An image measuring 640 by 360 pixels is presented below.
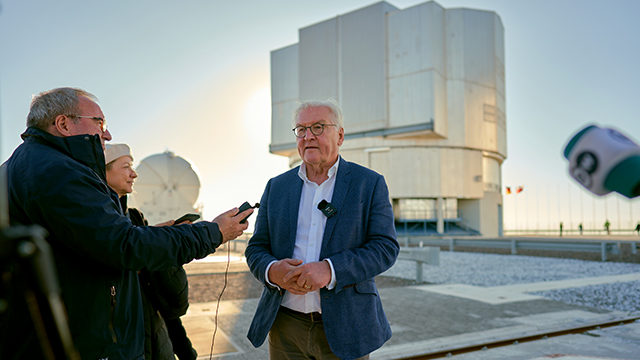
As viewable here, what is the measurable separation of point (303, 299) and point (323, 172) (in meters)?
0.82

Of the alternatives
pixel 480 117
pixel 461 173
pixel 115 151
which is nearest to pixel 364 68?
pixel 480 117

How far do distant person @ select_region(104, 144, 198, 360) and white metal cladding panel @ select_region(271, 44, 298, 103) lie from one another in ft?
111

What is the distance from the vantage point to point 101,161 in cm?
199

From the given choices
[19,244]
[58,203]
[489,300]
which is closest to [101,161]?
[58,203]

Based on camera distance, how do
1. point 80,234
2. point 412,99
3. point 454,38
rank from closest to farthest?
point 80,234 < point 412,99 < point 454,38

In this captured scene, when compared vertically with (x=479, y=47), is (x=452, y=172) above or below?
below

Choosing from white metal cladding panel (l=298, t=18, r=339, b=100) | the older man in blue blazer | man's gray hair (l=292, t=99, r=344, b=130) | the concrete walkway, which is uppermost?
white metal cladding panel (l=298, t=18, r=339, b=100)

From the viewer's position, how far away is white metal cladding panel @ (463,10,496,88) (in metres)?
32.0

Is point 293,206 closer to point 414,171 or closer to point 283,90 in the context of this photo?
point 414,171

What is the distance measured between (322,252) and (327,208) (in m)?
0.26

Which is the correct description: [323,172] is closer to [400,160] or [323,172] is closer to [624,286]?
[624,286]

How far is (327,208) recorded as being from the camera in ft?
8.22

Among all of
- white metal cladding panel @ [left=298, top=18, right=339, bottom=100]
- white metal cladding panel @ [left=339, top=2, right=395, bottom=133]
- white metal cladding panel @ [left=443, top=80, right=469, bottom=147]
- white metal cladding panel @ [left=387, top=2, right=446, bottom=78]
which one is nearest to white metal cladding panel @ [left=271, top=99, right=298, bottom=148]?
white metal cladding panel @ [left=298, top=18, right=339, bottom=100]

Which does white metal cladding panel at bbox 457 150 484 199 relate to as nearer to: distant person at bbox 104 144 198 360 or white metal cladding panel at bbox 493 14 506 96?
white metal cladding panel at bbox 493 14 506 96
